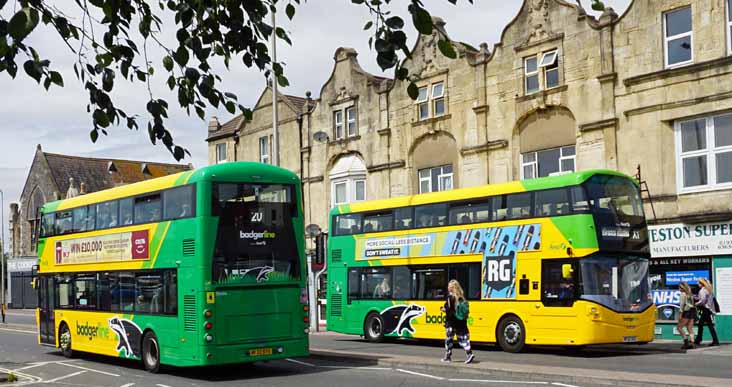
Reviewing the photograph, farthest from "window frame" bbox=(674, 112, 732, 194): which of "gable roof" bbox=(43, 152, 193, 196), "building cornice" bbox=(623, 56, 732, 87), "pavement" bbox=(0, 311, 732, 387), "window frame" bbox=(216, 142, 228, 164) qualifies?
"gable roof" bbox=(43, 152, 193, 196)

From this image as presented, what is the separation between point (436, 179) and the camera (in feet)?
111

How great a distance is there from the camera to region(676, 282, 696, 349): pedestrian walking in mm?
21734

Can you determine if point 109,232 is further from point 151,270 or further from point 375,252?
point 375,252

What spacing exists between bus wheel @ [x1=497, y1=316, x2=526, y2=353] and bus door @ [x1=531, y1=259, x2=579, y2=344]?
410mm

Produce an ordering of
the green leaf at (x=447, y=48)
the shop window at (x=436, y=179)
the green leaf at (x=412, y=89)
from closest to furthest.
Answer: the green leaf at (x=447, y=48)
the green leaf at (x=412, y=89)
the shop window at (x=436, y=179)

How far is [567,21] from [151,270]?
16367 millimetres

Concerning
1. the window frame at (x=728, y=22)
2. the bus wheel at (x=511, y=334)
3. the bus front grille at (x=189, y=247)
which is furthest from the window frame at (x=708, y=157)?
the bus front grille at (x=189, y=247)

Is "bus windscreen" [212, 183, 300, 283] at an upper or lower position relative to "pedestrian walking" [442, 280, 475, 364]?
upper

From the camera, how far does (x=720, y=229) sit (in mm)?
24359

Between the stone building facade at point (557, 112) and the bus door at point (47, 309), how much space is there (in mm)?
12426

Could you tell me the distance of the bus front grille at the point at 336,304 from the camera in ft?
88.0

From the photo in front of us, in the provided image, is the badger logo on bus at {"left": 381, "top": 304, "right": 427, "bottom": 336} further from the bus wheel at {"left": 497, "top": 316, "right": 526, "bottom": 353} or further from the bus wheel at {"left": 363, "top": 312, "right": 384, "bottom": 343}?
the bus wheel at {"left": 497, "top": 316, "right": 526, "bottom": 353}

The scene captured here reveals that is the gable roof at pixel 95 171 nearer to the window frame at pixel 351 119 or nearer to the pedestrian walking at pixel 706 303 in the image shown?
the window frame at pixel 351 119

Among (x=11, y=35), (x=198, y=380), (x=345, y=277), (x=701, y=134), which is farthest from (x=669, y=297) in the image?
(x=11, y=35)
